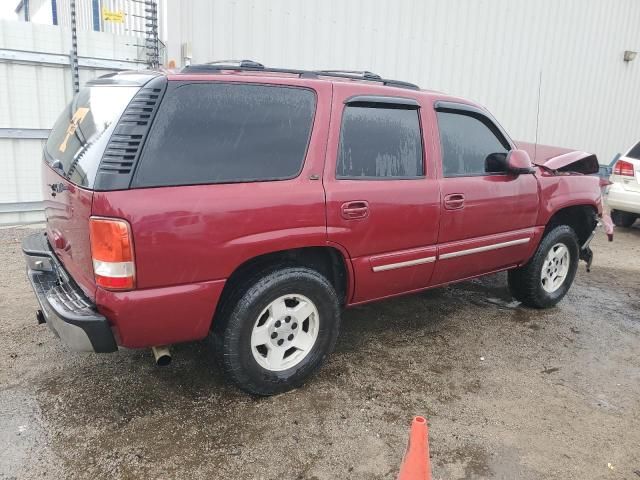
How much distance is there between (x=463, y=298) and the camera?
4941 millimetres

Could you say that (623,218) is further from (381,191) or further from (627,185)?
(381,191)

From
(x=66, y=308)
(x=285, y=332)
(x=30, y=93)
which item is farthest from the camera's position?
(x=30, y=93)

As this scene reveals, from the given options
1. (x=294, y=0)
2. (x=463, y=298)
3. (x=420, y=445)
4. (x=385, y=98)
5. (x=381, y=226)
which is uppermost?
(x=294, y=0)

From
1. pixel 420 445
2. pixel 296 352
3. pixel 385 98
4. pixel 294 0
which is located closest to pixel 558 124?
pixel 294 0

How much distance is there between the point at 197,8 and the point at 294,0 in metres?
1.38

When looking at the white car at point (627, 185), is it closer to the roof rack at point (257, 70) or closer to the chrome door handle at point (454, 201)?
the chrome door handle at point (454, 201)

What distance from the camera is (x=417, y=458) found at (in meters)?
2.05

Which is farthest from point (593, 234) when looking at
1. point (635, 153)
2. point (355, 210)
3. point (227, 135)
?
point (635, 153)

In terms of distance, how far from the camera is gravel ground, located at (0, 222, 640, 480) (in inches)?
101

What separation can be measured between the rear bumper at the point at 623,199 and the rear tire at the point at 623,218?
0.64 m

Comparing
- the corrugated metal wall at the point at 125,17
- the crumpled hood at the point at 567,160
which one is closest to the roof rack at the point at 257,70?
the crumpled hood at the point at 567,160

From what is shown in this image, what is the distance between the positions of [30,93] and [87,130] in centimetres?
432

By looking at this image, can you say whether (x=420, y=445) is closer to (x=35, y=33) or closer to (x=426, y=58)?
(x=35, y=33)

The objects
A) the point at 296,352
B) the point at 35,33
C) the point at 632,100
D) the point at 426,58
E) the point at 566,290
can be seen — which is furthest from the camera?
the point at 632,100
